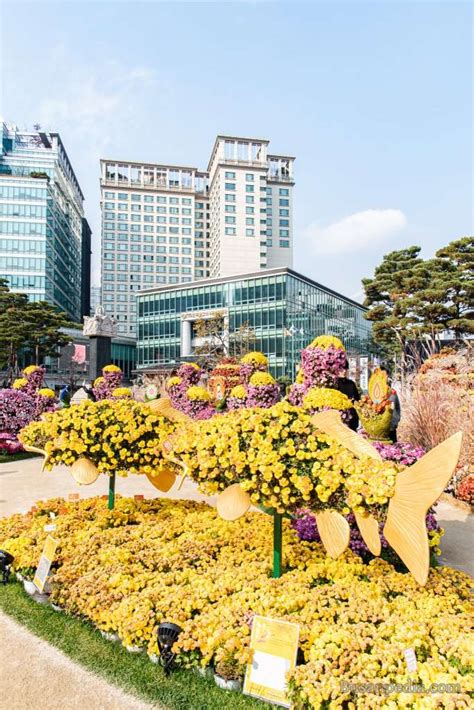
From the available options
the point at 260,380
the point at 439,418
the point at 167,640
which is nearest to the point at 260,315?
the point at 260,380

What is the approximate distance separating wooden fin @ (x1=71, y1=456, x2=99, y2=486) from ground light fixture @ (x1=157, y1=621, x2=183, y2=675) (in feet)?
7.32

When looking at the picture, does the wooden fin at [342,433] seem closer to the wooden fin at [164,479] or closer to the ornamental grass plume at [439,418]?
the wooden fin at [164,479]

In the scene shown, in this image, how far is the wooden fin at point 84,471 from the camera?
5186 millimetres

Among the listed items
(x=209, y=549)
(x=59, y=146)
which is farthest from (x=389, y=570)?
(x=59, y=146)

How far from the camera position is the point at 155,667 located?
3.38 meters

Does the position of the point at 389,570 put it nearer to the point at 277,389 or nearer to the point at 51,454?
the point at 51,454

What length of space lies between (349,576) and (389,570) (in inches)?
22.2

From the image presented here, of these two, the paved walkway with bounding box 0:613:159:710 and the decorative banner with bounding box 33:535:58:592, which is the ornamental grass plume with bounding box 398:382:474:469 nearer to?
the decorative banner with bounding box 33:535:58:592

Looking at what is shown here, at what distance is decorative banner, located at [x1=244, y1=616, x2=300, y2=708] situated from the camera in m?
3.00

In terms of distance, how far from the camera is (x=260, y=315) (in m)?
45.2

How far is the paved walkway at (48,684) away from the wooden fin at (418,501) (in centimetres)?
192

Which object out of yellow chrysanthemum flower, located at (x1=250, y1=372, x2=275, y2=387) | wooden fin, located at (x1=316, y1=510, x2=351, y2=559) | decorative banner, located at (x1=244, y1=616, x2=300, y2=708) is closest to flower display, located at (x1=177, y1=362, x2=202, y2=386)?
yellow chrysanthemum flower, located at (x1=250, y1=372, x2=275, y2=387)

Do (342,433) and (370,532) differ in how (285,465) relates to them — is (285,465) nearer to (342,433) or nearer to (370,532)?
(342,433)

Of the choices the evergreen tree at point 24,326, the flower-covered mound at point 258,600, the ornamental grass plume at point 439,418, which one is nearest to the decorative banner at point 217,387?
the ornamental grass plume at point 439,418
